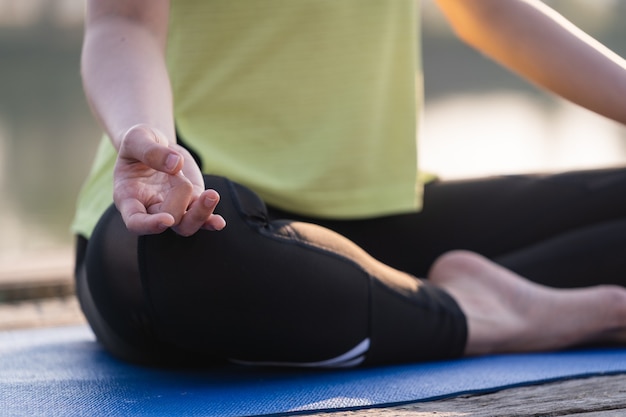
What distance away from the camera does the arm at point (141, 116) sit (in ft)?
2.79

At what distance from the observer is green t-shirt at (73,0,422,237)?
1276mm

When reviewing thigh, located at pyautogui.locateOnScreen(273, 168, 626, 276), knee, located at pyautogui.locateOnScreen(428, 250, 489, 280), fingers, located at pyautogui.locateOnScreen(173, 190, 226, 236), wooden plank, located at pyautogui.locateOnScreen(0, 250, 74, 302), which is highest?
fingers, located at pyautogui.locateOnScreen(173, 190, 226, 236)

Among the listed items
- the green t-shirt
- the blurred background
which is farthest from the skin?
the blurred background

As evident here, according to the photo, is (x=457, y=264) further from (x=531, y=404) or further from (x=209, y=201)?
(x=209, y=201)

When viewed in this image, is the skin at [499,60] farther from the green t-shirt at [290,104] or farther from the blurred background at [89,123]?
the blurred background at [89,123]

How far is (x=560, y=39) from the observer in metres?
1.33

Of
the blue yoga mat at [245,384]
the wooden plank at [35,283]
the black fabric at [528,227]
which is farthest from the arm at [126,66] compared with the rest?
the wooden plank at [35,283]

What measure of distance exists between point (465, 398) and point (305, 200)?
383mm

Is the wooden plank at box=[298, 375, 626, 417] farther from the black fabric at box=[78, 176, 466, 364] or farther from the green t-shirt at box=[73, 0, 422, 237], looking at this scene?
the green t-shirt at box=[73, 0, 422, 237]

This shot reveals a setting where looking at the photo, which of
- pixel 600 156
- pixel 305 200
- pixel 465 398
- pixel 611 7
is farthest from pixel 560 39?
pixel 611 7

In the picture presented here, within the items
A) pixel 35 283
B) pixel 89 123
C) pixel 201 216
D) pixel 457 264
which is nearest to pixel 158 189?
pixel 201 216

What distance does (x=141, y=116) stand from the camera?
978 millimetres

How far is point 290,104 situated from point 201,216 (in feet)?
1.54

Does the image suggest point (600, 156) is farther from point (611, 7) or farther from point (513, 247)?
point (611, 7)
